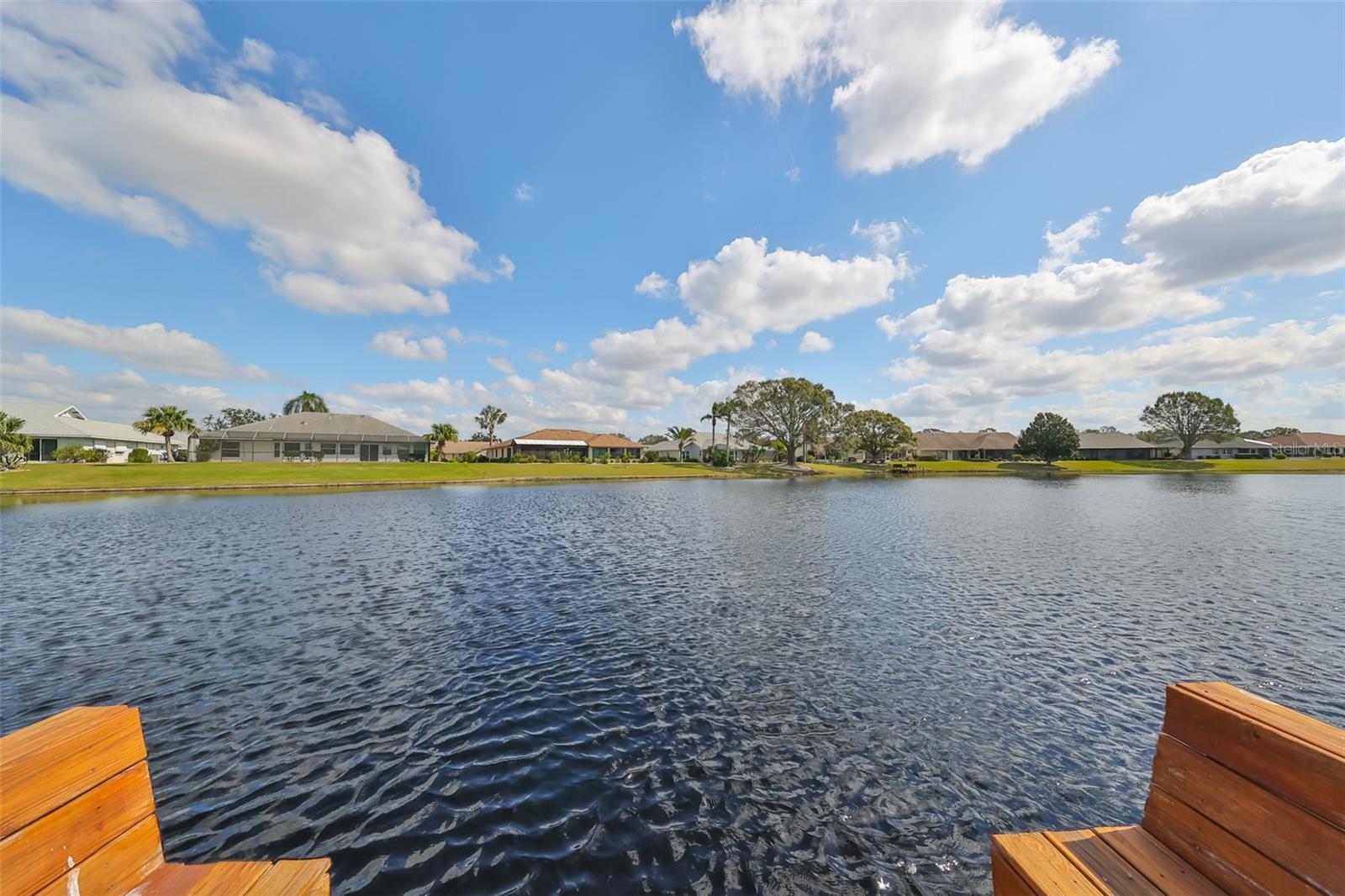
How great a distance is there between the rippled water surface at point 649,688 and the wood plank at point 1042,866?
2.31 meters

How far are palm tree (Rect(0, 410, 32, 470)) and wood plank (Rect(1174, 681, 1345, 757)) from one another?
278 feet

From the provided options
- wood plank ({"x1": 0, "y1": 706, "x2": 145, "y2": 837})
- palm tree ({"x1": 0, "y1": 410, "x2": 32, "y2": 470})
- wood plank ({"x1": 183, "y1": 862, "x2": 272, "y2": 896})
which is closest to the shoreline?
palm tree ({"x1": 0, "y1": 410, "x2": 32, "y2": 470})

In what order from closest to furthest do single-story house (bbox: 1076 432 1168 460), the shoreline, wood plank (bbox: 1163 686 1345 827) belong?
wood plank (bbox: 1163 686 1345 827), the shoreline, single-story house (bbox: 1076 432 1168 460)

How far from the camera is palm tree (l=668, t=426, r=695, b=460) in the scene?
114 meters

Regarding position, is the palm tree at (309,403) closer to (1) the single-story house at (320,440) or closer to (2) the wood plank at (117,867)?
(1) the single-story house at (320,440)

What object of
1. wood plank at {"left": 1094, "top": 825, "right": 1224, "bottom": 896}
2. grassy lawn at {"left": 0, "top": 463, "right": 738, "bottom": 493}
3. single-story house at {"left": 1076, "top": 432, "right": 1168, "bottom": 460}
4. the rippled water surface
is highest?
single-story house at {"left": 1076, "top": 432, "right": 1168, "bottom": 460}

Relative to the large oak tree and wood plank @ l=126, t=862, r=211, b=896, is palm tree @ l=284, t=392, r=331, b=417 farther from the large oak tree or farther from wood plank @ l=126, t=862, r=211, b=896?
the large oak tree

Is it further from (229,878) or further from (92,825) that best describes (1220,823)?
(92,825)

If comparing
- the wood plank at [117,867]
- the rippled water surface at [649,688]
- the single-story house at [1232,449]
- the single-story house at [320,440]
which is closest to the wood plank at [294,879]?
the wood plank at [117,867]

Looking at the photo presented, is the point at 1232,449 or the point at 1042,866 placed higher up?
the point at 1232,449

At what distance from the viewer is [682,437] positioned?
114m

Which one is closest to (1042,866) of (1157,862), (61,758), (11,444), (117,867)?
(1157,862)

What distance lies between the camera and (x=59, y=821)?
2.58m

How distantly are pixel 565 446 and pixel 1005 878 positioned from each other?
109734mm
